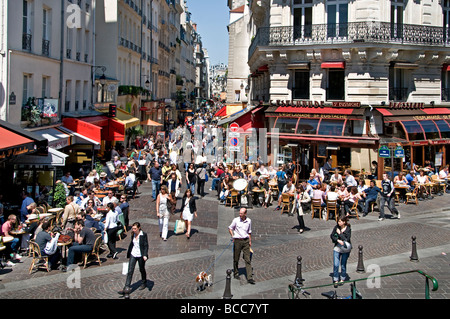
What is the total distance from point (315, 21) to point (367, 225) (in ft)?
41.4

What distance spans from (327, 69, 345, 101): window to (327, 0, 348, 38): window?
1.84 metres

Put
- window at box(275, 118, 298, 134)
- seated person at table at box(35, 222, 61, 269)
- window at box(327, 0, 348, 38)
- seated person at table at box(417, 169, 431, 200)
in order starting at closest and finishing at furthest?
seated person at table at box(35, 222, 61, 269) < seated person at table at box(417, 169, 431, 200) < window at box(327, 0, 348, 38) < window at box(275, 118, 298, 134)

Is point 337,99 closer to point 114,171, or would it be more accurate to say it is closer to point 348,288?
point 114,171

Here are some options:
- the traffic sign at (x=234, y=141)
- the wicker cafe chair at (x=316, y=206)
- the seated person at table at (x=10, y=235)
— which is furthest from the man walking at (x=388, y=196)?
the seated person at table at (x=10, y=235)

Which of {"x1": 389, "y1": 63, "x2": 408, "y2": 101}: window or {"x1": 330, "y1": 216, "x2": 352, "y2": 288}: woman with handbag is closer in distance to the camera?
{"x1": 330, "y1": 216, "x2": 352, "y2": 288}: woman with handbag

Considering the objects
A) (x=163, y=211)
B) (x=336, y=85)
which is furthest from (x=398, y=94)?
(x=163, y=211)

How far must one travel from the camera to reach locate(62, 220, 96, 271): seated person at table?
11.8 m

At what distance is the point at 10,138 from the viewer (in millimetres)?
15172

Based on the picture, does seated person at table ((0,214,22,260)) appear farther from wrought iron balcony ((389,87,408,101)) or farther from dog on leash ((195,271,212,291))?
wrought iron balcony ((389,87,408,101))

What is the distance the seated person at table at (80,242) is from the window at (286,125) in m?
15.5

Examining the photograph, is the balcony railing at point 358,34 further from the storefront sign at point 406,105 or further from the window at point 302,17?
the storefront sign at point 406,105

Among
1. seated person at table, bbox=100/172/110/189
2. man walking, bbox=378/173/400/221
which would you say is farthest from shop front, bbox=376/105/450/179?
seated person at table, bbox=100/172/110/189
